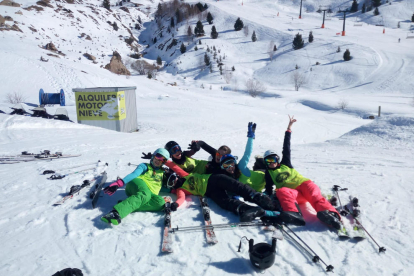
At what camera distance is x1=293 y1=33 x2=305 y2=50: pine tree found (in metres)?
46.0

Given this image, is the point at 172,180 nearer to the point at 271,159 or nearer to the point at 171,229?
the point at 171,229

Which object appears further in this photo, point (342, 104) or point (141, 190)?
point (342, 104)

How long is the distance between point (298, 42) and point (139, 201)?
4812 centimetres

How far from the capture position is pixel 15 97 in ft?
68.3

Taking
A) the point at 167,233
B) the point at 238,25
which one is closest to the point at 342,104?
the point at 167,233

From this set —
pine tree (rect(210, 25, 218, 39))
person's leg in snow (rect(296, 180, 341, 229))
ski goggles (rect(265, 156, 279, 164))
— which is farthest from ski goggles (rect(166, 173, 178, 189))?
pine tree (rect(210, 25, 218, 39))

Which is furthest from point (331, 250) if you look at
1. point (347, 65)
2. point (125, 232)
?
point (347, 65)

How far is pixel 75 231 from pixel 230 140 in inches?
354

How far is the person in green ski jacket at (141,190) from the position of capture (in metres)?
3.62

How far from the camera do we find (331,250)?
3.09m

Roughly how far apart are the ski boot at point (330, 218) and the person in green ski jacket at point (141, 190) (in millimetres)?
2103

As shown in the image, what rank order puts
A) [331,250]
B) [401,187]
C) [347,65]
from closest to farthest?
[331,250], [401,187], [347,65]

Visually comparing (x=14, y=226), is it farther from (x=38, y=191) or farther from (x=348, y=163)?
(x=348, y=163)

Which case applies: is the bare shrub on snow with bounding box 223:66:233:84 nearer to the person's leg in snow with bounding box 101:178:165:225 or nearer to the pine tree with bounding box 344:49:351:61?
the pine tree with bounding box 344:49:351:61
